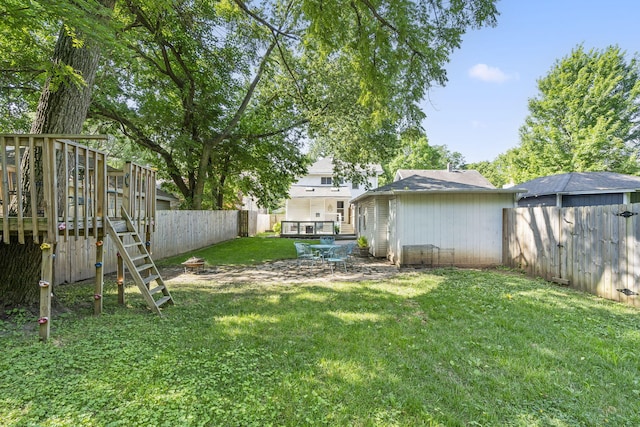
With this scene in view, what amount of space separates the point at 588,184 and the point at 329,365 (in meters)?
16.7

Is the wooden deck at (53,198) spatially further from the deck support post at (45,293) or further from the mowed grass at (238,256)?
the mowed grass at (238,256)

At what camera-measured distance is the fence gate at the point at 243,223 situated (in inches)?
879

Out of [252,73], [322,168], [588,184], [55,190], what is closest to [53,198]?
[55,190]

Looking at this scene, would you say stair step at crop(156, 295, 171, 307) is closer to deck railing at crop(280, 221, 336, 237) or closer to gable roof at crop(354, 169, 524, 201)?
gable roof at crop(354, 169, 524, 201)

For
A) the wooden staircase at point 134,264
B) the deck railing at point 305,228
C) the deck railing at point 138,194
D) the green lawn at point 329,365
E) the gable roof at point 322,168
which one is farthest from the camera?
the gable roof at point 322,168

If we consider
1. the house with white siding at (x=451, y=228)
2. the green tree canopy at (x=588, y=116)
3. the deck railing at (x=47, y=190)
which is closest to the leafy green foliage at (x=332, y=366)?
the deck railing at (x=47, y=190)

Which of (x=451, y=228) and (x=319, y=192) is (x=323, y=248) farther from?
(x=319, y=192)

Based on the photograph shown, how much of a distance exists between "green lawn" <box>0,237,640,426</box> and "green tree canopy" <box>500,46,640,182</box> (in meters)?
21.4

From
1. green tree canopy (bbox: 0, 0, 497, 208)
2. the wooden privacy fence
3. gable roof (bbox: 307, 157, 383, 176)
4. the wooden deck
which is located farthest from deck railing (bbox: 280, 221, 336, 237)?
the wooden deck

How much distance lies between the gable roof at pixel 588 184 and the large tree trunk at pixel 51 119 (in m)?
15.4

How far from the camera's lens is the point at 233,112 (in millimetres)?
16125

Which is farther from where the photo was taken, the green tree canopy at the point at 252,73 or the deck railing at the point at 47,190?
the green tree canopy at the point at 252,73

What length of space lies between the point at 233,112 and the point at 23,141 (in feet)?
42.1

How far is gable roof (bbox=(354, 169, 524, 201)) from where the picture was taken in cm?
976
